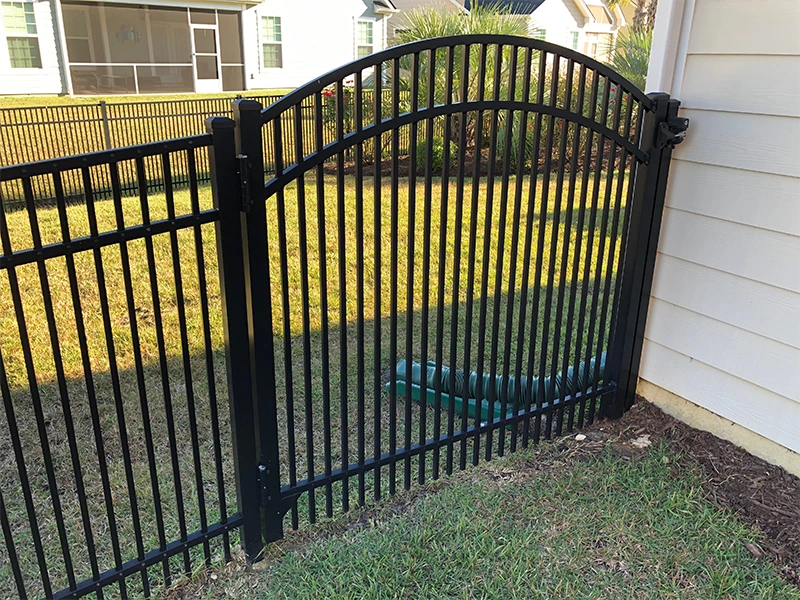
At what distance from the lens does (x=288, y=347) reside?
223 centimetres

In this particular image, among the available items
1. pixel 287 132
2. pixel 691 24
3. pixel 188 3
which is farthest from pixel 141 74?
pixel 691 24

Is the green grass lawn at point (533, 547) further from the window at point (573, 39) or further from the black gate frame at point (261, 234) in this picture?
the window at point (573, 39)

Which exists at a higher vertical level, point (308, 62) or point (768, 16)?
point (768, 16)

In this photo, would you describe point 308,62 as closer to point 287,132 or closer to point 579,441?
point 287,132

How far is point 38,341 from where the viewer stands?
13.7ft

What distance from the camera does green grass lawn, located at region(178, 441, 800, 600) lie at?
2293 millimetres

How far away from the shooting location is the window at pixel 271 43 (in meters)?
18.6

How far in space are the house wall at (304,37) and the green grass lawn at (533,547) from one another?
17639 mm

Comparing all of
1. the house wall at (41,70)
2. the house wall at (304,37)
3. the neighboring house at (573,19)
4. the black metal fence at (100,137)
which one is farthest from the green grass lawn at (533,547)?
the neighboring house at (573,19)

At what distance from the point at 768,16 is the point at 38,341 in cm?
429

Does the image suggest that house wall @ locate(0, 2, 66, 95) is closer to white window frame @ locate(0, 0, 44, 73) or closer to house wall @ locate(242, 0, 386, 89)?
white window frame @ locate(0, 0, 44, 73)

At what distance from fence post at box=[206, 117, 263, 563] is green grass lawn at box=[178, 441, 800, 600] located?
0.27 meters

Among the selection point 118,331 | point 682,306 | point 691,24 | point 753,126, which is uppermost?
point 691,24

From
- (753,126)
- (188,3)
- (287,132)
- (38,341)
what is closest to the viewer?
(753,126)
